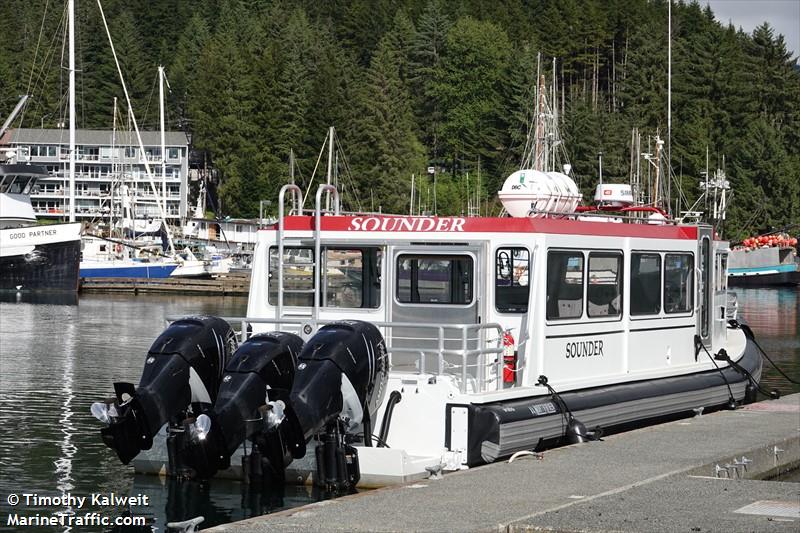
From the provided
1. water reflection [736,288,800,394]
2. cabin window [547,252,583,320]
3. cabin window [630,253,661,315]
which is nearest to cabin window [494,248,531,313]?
cabin window [547,252,583,320]

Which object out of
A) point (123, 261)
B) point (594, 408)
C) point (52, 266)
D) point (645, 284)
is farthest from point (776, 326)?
point (123, 261)

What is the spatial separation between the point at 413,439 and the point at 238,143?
104 m

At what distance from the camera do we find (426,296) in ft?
53.1

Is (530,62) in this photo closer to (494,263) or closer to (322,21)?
(322,21)

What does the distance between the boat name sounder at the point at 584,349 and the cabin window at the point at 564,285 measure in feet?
1.23

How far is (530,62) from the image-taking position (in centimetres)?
11838

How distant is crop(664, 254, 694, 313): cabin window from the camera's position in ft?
61.6

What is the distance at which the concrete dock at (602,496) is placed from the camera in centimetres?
1077

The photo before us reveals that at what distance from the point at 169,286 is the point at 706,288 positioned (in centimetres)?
5351

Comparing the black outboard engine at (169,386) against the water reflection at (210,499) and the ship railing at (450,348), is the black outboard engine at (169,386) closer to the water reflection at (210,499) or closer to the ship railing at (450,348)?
the ship railing at (450,348)

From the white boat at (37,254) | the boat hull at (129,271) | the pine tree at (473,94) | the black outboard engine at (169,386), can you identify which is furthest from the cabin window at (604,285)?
the pine tree at (473,94)

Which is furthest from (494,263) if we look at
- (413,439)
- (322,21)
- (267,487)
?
(322,21)

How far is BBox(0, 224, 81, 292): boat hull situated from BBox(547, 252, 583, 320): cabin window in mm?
55593

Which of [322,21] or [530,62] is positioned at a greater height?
[322,21]
